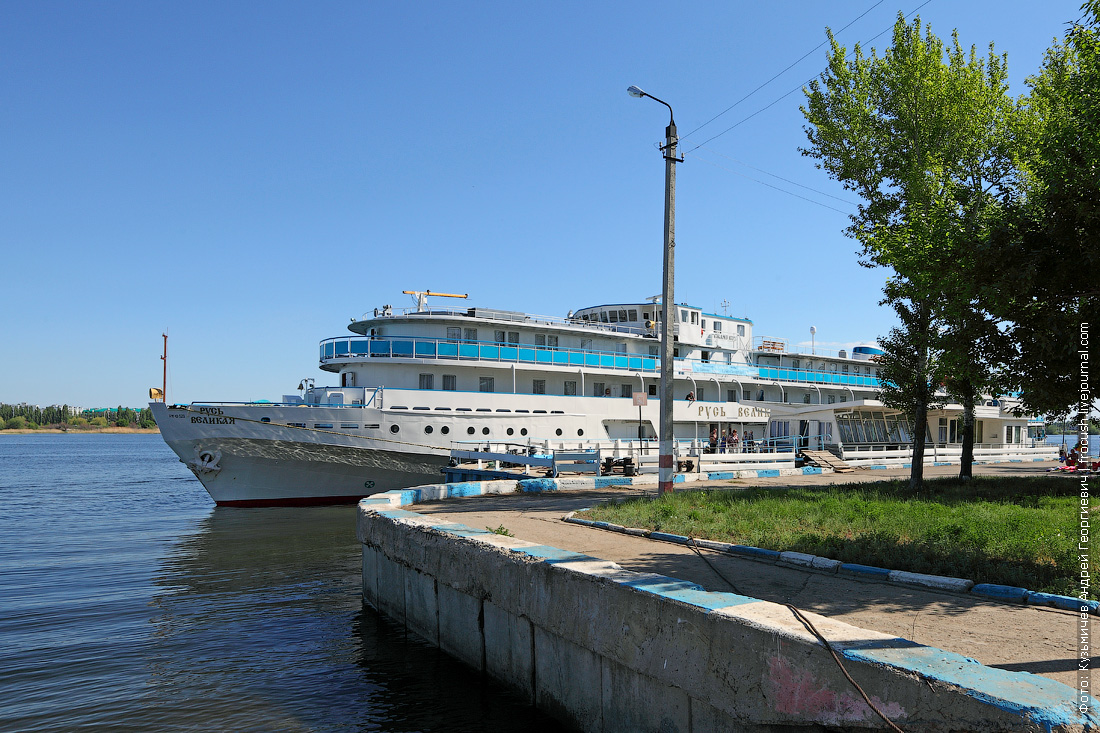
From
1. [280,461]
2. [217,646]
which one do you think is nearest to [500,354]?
[280,461]

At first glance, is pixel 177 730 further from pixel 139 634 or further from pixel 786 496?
pixel 786 496

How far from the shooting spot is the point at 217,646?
34.9 feet

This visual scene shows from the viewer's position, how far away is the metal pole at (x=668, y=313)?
595 inches

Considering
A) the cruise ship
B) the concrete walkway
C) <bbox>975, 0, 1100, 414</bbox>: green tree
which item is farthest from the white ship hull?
<bbox>975, 0, 1100, 414</bbox>: green tree

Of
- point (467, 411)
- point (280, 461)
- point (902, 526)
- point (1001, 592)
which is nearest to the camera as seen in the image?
point (1001, 592)

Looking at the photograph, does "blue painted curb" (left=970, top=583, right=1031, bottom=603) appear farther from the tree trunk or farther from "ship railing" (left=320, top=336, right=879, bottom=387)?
"ship railing" (left=320, top=336, right=879, bottom=387)

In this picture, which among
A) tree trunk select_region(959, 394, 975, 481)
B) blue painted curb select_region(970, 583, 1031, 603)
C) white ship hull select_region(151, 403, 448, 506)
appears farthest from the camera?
white ship hull select_region(151, 403, 448, 506)

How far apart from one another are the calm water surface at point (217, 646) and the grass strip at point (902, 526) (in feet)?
14.6

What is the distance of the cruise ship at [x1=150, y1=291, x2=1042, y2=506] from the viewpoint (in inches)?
1008

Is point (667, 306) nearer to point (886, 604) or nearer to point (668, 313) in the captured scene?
point (668, 313)

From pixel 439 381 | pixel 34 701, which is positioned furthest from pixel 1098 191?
pixel 439 381

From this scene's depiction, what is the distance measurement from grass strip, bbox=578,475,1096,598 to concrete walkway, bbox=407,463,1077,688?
71cm

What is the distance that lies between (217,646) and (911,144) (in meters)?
20.7

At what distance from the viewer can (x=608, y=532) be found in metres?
11.8
